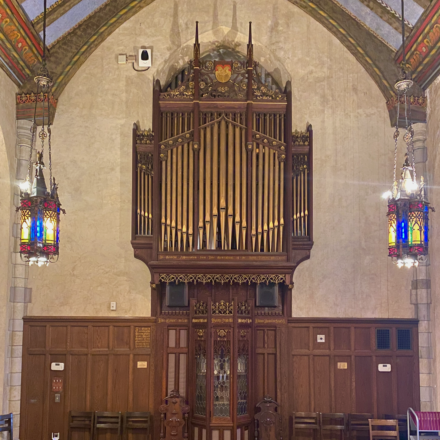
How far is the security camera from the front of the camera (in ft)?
34.2

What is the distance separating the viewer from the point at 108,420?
972cm

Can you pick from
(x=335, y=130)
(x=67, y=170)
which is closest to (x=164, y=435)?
(x=67, y=170)

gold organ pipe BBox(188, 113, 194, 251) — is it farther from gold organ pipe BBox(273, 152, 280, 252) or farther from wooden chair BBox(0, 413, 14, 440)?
wooden chair BBox(0, 413, 14, 440)

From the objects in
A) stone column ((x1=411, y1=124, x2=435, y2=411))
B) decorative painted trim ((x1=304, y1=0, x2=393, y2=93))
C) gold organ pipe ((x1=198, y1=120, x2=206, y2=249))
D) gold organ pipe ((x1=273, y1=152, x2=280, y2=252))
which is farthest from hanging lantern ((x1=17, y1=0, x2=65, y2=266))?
stone column ((x1=411, y1=124, x2=435, y2=411))

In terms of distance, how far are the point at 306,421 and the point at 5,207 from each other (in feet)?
18.4

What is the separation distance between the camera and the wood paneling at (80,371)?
32.1 ft

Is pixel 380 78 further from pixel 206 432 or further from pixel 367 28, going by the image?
pixel 206 432

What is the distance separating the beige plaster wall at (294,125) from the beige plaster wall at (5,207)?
64 cm

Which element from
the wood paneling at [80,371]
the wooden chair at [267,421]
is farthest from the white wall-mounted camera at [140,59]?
the wooden chair at [267,421]

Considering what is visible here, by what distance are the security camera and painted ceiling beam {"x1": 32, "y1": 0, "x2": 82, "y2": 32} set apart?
4.42 ft

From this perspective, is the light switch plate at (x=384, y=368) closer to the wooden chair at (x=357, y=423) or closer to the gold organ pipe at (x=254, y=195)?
the wooden chair at (x=357, y=423)

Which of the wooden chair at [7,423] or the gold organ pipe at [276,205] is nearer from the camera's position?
the wooden chair at [7,423]

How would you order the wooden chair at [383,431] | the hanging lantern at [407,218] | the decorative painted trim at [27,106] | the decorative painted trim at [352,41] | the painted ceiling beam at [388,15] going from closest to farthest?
the hanging lantern at [407,218] < the wooden chair at [383,431] < the painted ceiling beam at [388,15] < the decorative painted trim at [27,106] < the decorative painted trim at [352,41]

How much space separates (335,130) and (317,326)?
126 inches
